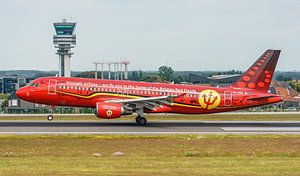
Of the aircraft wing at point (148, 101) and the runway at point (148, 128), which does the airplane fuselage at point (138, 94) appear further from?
the runway at point (148, 128)

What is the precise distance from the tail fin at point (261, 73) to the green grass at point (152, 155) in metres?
13.3

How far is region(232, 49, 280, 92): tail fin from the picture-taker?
2135 inches

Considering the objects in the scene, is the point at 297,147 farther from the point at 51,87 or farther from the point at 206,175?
the point at 51,87

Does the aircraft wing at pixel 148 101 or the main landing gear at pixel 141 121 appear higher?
the aircraft wing at pixel 148 101

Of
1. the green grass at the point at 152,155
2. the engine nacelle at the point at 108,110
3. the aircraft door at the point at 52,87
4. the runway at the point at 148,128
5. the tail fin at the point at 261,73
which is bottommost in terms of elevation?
the runway at the point at 148,128

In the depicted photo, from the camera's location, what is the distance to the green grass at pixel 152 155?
23391mm

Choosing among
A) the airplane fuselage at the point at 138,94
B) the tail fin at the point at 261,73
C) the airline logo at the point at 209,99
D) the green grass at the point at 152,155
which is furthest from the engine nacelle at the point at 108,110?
the tail fin at the point at 261,73

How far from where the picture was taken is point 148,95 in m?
52.0

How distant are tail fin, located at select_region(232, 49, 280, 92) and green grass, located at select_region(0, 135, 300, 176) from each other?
43.7 ft

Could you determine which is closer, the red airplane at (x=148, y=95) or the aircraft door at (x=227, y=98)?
the red airplane at (x=148, y=95)

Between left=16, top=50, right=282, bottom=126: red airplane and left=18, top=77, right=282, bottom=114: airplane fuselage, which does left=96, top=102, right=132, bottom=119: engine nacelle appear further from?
left=18, top=77, right=282, bottom=114: airplane fuselage

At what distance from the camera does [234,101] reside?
53.8 meters

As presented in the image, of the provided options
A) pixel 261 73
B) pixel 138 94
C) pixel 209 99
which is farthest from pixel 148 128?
pixel 261 73

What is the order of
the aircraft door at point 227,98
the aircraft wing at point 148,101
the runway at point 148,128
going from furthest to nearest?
the aircraft door at point 227,98 < the aircraft wing at point 148,101 < the runway at point 148,128
